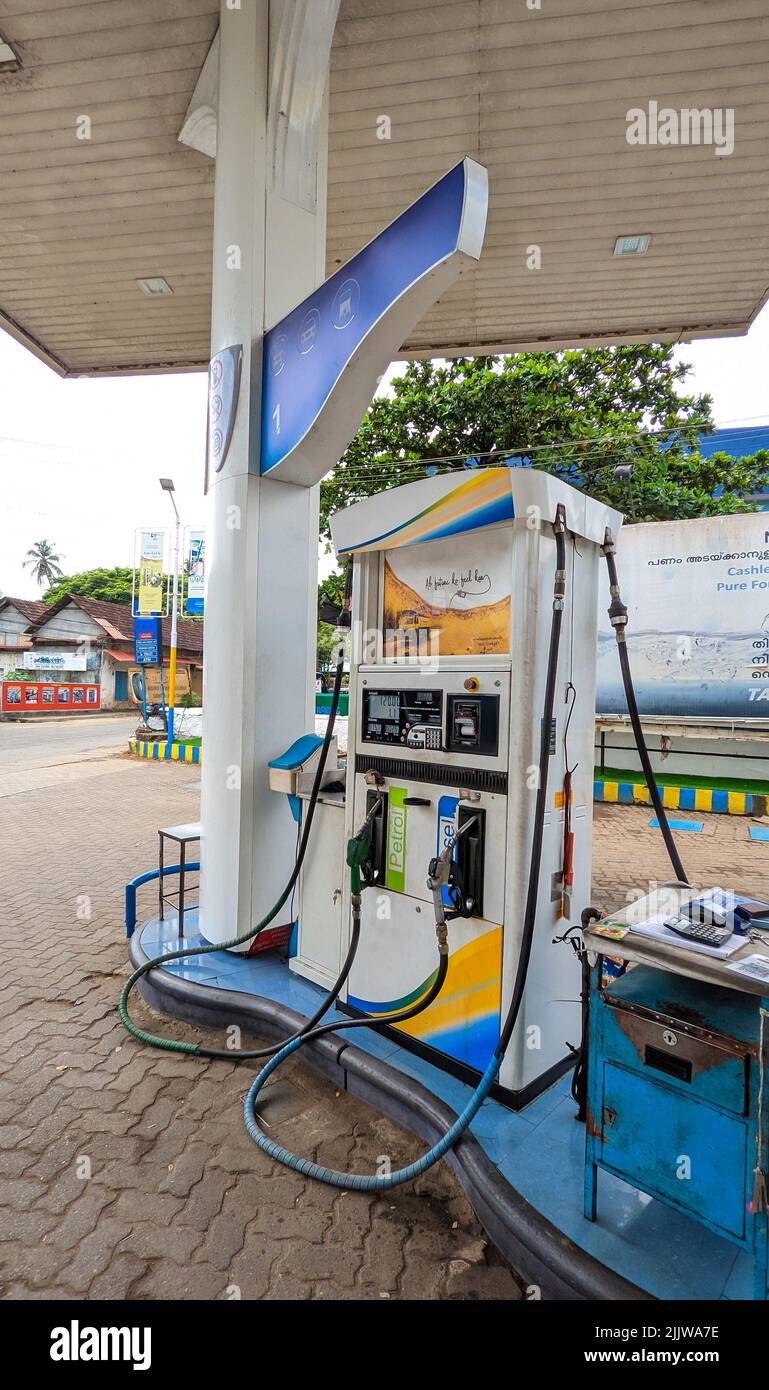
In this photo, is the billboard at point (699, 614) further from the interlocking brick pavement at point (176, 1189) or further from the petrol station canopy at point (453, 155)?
Answer: the interlocking brick pavement at point (176, 1189)

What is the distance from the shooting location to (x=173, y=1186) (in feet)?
7.13

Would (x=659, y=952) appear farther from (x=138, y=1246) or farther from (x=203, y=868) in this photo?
(x=203, y=868)

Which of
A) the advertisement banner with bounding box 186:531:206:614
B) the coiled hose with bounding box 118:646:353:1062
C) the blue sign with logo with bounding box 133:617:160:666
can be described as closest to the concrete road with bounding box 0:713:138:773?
the blue sign with logo with bounding box 133:617:160:666

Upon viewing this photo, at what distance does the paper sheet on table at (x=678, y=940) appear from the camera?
1655 mm

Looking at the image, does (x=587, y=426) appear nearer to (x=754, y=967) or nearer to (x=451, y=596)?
(x=451, y=596)

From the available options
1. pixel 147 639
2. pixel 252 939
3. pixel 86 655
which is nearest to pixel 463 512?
pixel 252 939

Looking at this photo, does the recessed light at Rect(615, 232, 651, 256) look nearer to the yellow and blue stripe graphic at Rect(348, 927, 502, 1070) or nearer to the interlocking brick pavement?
the yellow and blue stripe graphic at Rect(348, 927, 502, 1070)

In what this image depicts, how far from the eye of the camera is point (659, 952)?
5.52 ft

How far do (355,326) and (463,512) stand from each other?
33.2 inches

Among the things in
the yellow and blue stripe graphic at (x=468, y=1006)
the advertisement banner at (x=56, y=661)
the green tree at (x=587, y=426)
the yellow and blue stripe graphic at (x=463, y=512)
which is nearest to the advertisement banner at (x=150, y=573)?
the green tree at (x=587, y=426)

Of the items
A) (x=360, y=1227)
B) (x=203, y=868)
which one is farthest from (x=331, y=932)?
(x=360, y=1227)

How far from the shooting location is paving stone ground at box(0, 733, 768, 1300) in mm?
1844

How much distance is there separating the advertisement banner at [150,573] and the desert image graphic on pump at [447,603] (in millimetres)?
13449

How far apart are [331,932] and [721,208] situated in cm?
539
